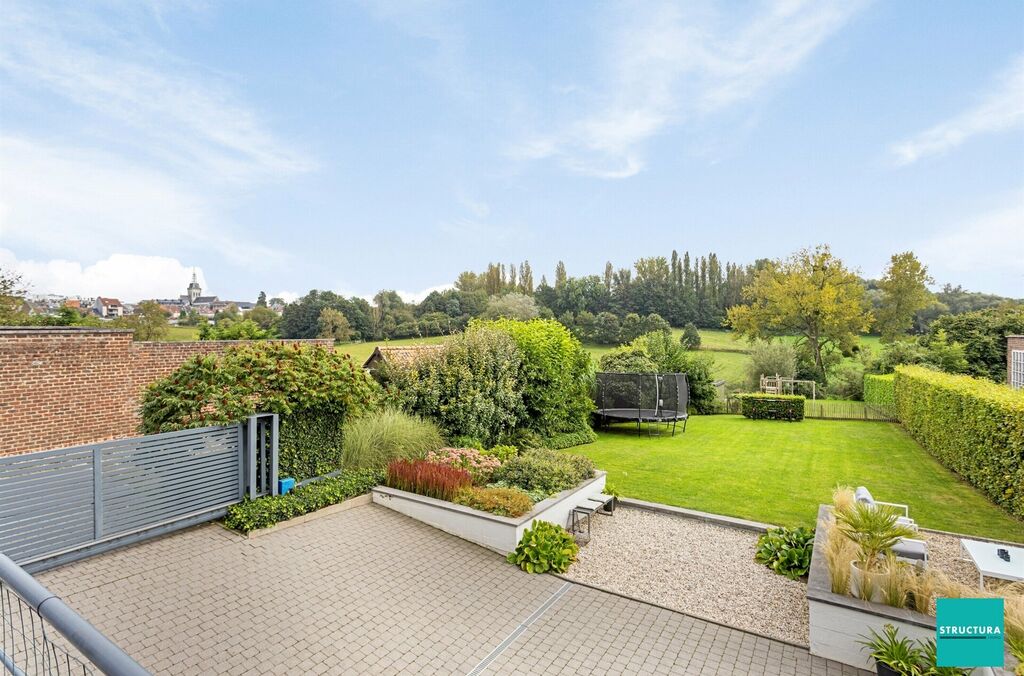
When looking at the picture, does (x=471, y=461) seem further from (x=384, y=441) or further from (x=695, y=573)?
(x=695, y=573)

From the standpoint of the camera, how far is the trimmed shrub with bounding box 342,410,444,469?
8219 millimetres

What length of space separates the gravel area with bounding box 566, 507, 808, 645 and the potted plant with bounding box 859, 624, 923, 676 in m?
0.72

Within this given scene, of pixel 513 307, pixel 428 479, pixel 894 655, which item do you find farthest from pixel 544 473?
pixel 513 307

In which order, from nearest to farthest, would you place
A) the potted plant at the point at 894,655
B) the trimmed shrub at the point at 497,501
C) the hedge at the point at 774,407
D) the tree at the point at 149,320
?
1. the potted plant at the point at 894,655
2. the trimmed shrub at the point at 497,501
3. the hedge at the point at 774,407
4. the tree at the point at 149,320

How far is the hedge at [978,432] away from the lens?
745cm

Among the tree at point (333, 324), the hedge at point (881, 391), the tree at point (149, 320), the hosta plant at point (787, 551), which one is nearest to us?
the hosta plant at point (787, 551)

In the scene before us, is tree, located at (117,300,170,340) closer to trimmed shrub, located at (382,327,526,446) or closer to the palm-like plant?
trimmed shrub, located at (382,327,526,446)

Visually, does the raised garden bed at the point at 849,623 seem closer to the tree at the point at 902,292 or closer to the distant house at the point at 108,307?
the distant house at the point at 108,307

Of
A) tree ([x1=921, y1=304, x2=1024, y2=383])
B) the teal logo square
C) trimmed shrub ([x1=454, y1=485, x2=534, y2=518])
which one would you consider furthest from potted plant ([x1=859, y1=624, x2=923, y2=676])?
tree ([x1=921, y1=304, x2=1024, y2=383])

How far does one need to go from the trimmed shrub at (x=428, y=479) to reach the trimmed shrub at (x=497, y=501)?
0.19 meters

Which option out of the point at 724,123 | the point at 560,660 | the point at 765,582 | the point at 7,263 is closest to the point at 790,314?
the point at 724,123

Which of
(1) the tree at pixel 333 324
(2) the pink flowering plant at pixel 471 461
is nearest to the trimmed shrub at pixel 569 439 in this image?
(2) the pink flowering plant at pixel 471 461

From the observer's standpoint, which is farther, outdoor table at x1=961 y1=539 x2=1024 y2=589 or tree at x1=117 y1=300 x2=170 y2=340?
tree at x1=117 y1=300 x2=170 y2=340

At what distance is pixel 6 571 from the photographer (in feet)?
4.49
